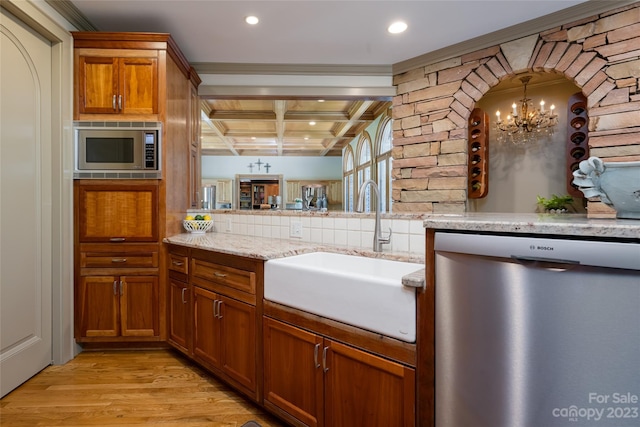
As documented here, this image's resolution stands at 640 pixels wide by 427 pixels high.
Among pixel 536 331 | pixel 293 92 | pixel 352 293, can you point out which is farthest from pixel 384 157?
pixel 536 331

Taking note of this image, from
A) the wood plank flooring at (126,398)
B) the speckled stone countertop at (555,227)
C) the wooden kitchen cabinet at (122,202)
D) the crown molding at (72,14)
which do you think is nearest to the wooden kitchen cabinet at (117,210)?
the wooden kitchen cabinet at (122,202)

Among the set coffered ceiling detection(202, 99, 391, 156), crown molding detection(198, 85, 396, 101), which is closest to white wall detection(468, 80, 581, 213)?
coffered ceiling detection(202, 99, 391, 156)

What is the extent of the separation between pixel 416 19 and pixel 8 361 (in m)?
→ 3.61

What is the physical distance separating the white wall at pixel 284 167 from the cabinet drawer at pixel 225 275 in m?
7.27

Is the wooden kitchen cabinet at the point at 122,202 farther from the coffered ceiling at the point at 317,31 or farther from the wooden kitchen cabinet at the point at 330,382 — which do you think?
the wooden kitchen cabinet at the point at 330,382

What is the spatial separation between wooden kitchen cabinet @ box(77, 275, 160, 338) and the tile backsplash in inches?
29.5

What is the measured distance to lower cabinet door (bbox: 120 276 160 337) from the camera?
2.28 meters

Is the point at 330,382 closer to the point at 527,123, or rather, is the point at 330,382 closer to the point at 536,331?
the point at 536,331

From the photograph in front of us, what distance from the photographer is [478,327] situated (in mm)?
944

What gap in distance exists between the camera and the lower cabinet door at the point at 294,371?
131 centimetres

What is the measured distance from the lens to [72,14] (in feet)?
7.25

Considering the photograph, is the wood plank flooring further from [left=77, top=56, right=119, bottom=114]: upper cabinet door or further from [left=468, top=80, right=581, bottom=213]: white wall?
[left=468, top=80, right=581, bottom=213]: white wall

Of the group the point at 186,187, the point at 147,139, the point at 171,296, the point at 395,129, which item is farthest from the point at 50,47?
the point at 395,129

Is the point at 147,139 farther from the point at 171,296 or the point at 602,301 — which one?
the point at 602,301
